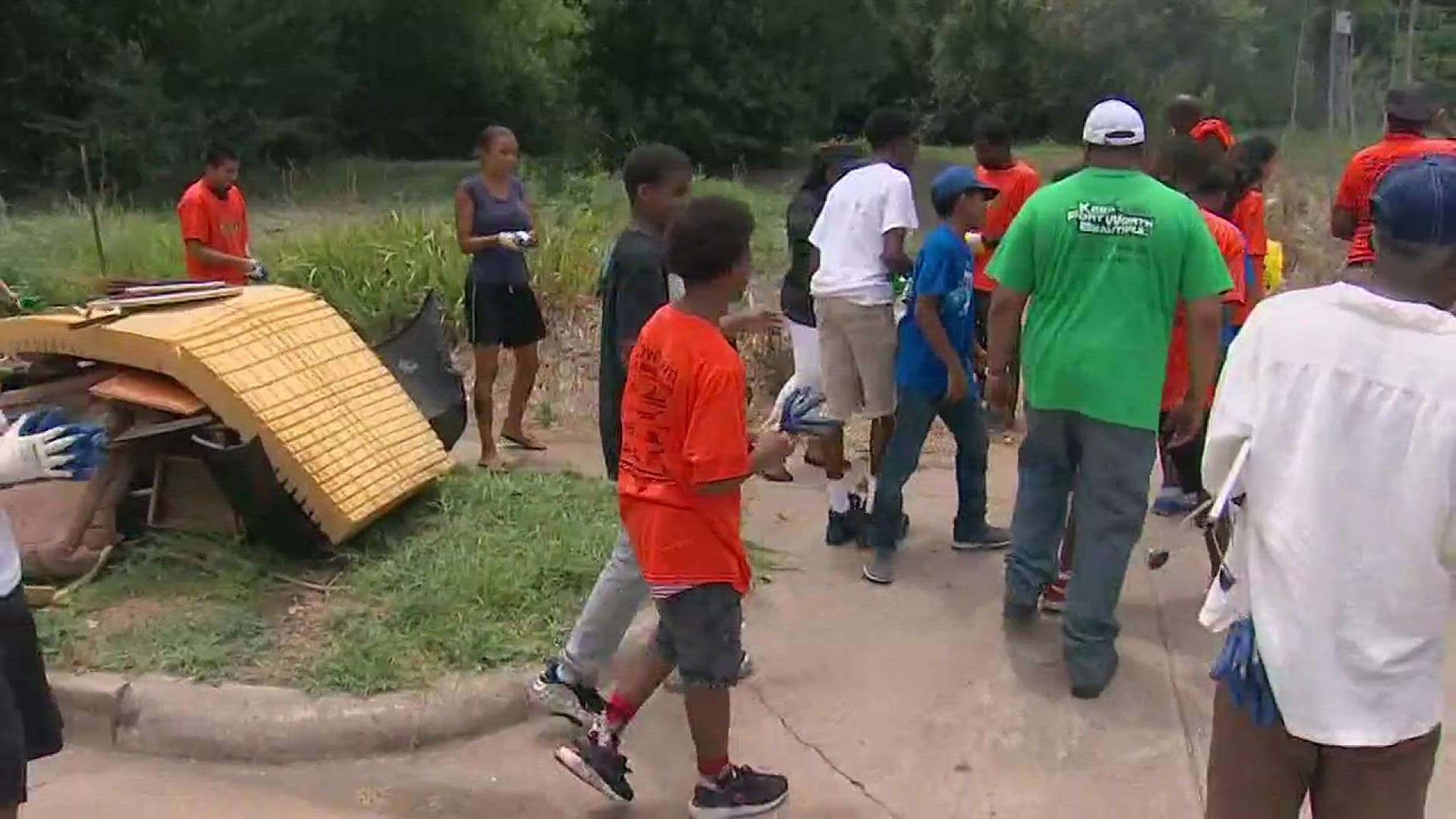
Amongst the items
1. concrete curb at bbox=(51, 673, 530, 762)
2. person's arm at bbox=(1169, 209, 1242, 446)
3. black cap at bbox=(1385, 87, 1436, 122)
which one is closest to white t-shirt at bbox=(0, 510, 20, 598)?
concrete curb at bbox=(51, 673, 530, 762)

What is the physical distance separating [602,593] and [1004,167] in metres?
4.36

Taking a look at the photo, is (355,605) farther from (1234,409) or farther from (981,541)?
(1234,409)

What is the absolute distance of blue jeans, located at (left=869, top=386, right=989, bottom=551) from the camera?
226 inches

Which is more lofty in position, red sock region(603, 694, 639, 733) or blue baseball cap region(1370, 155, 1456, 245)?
blue baseball cap region(1370, 155, 1456, 245)

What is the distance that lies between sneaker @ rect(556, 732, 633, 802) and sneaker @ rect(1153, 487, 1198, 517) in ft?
11.5

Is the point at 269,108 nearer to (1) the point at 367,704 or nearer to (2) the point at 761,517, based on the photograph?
(2) the point at 761,517

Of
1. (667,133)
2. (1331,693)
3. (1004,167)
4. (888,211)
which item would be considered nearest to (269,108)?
(667,133)

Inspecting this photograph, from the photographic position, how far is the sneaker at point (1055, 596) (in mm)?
5414

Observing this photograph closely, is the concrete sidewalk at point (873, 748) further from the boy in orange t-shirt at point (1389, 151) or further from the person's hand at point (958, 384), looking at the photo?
the boy in orange t-shirt at point (1389, 151)

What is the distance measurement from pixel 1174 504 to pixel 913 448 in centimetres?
164

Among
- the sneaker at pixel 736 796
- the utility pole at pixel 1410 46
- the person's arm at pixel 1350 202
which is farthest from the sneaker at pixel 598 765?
the utility pole at pixel 1410 46

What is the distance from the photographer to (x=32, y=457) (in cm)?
305

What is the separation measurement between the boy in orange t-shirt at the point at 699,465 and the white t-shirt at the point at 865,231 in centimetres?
212

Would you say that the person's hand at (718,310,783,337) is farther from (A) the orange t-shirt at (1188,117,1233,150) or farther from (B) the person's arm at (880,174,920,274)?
(A) the orange t-shirt at (1188,117,1233,150)
